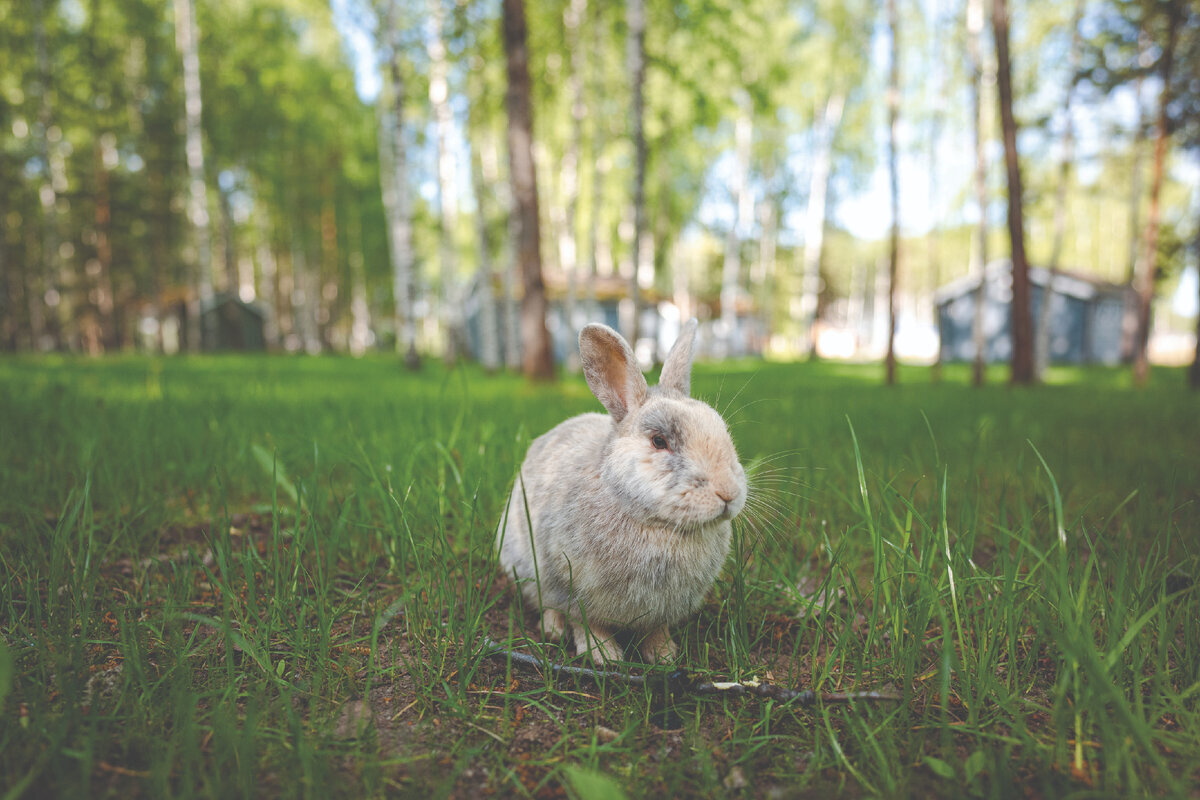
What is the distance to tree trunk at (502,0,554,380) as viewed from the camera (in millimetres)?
8352

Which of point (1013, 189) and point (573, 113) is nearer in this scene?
point (1013, 189)

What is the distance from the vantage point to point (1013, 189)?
33.9 ft

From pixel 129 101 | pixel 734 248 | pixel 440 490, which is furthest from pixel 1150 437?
pixel 129 101

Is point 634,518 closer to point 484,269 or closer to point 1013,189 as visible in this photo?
point 1013,189

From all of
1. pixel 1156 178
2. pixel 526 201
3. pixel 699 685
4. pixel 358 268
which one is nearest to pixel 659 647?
pixel 699 685

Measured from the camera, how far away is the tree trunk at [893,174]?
402 inches

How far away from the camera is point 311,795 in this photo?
1094mm

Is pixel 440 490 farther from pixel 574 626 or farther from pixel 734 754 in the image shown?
pixel 734 754

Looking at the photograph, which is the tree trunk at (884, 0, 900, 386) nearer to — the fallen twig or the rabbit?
the rabbit

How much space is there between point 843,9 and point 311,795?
2567 centimetres

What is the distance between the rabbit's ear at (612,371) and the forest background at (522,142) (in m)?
6.64

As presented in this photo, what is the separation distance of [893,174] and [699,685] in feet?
39.7

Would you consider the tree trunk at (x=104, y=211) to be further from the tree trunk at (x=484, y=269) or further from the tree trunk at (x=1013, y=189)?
the tree trunk at (x=1013, y=189)

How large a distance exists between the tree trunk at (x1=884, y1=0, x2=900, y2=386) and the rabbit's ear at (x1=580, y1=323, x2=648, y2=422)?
1000 centimetres
